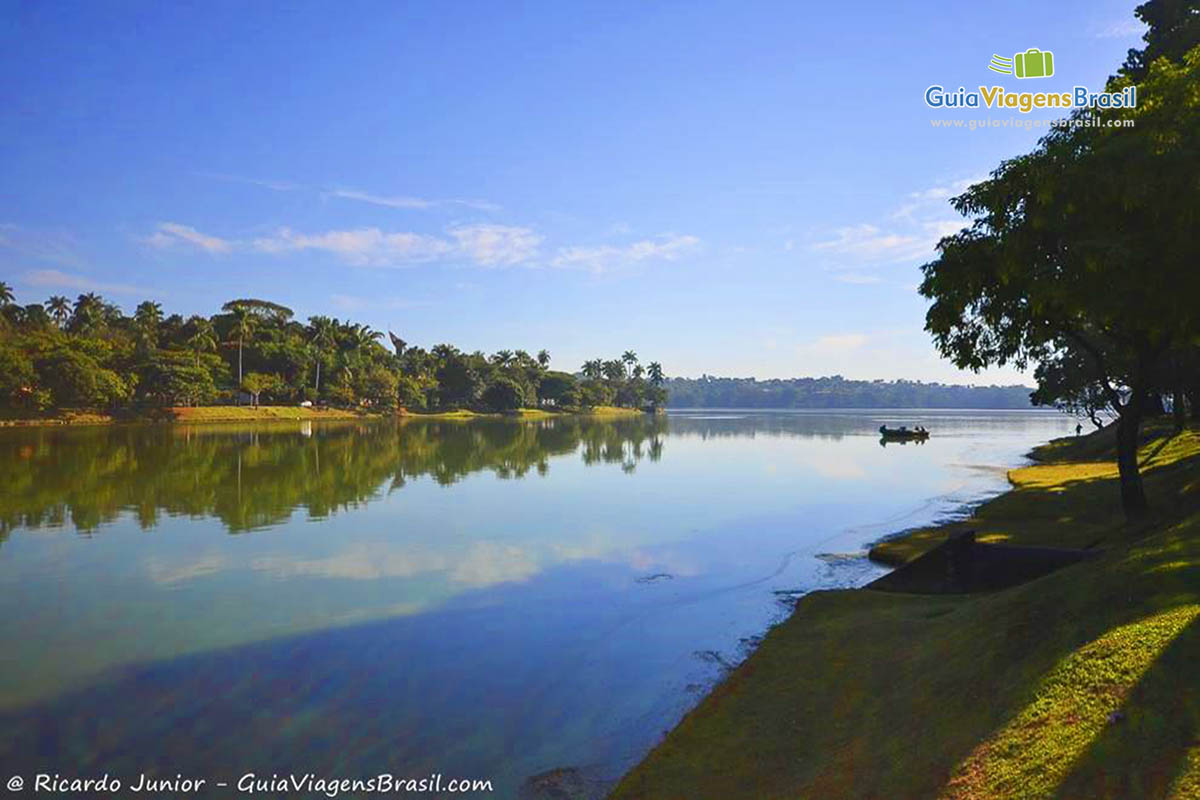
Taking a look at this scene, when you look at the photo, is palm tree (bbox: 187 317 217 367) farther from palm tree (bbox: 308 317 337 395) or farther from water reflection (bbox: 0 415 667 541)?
water reflection (bbox: 0 415 667 541)

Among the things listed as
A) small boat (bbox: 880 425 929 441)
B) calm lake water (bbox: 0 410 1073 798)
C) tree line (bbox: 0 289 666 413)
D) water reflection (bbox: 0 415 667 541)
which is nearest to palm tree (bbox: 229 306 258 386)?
tree line (bbox: 0 289 666 413)

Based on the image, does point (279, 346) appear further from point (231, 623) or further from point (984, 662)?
point (984, 662)

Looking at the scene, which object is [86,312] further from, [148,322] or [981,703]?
[981,703]

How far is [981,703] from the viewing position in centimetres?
883

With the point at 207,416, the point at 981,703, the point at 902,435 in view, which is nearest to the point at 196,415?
the point at 207,416

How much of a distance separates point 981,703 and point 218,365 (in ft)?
449

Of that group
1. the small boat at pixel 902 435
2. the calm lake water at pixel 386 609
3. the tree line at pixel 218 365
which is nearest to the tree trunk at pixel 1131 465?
the calm lake water at pixel 386 609

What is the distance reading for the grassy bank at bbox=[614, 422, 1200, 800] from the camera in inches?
268

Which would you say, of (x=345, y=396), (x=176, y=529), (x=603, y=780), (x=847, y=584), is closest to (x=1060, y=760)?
(x=603, y=780)

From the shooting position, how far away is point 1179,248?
14.6 meters

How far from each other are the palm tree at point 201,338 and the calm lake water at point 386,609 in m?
88.9

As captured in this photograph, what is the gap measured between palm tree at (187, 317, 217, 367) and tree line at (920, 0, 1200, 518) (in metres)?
127

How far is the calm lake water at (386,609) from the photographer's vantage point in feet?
39.3

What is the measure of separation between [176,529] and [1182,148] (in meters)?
34.8
